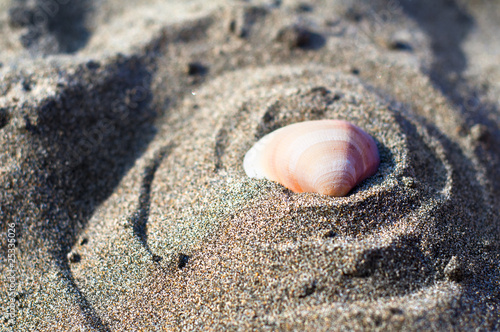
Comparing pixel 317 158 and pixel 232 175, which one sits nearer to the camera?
pixel 317 158

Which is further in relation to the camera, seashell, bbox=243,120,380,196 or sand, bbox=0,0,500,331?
seashell, bbox=243,120,380,196

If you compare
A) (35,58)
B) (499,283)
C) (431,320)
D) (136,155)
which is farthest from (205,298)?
(35,58)

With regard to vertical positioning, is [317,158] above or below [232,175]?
above

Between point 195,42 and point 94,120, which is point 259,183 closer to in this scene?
point 94,120

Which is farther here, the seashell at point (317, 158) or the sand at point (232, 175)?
the seashell at point (317, 158)
